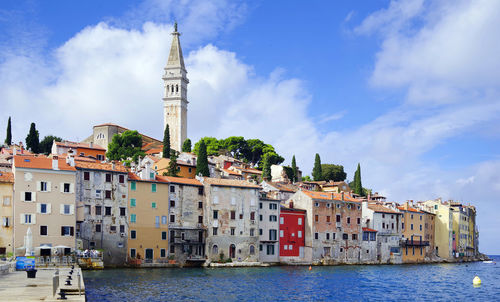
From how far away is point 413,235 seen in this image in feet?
297

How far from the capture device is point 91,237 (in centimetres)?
5788

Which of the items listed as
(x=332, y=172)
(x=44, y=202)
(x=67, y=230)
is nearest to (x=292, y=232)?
(x=67, y=230)

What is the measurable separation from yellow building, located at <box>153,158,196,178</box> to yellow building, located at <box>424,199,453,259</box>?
146 ft

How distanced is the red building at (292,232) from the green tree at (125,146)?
36.1m

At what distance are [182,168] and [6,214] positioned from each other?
3343 cm

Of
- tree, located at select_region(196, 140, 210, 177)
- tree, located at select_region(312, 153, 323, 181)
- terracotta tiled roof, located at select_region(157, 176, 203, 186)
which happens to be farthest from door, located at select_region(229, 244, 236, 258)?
tree, located at select_region(312, 153, 323, 181)

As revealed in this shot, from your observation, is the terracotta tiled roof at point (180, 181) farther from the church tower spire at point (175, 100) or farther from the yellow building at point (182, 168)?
the church tower spire at point (175, 100)

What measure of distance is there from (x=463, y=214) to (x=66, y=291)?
313 feet

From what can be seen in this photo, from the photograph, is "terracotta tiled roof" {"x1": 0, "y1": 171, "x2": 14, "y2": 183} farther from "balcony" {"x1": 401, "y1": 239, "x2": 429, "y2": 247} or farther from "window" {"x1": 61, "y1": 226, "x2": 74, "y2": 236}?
"balcony" {"x1": 401, "y1": 239, "x2": 429, "y2": 247}

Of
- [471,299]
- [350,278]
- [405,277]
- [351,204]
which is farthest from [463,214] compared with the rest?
[471,299]

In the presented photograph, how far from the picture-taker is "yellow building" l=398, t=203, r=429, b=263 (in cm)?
8804

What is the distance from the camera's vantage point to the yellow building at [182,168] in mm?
83188

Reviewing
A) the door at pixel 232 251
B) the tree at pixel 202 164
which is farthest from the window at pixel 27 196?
the tree at pixel 202 164

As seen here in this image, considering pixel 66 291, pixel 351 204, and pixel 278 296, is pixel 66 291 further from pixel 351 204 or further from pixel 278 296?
pixel 351 204
